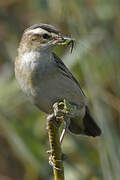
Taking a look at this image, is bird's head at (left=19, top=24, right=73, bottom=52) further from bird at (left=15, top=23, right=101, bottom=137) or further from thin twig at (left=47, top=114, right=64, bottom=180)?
thin twig at (left=47, top=114, right=64, bottom=180)

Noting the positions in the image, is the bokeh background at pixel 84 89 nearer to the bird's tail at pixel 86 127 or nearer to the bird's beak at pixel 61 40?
the bird's tail at pixel 86 127

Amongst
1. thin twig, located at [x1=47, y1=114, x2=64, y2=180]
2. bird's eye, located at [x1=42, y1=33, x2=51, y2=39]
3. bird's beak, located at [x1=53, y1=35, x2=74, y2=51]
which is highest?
bird's eye, located at [x1=42, y1=33, x2=51, y2=39]

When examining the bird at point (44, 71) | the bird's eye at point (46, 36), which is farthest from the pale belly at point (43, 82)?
the bird's eye at point (46, 36)

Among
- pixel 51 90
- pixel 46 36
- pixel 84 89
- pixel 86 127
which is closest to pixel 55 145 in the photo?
pixel 51 90

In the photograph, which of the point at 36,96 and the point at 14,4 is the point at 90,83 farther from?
the point at 14,4

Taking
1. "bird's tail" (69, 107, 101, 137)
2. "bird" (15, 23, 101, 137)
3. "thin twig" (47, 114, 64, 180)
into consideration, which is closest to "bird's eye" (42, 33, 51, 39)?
"bird" (15, 23, 101, 137)

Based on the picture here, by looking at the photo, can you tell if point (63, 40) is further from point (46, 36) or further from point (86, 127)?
point (86, 127)
